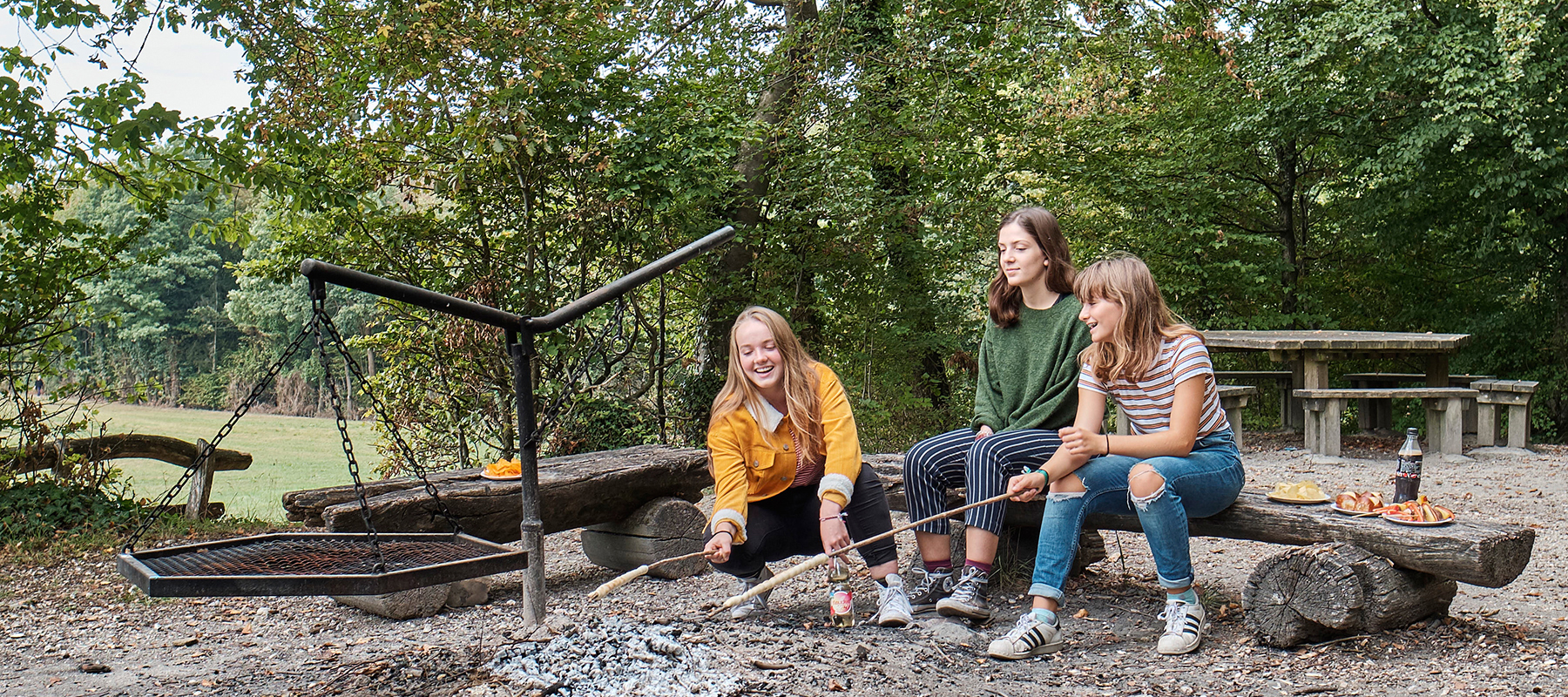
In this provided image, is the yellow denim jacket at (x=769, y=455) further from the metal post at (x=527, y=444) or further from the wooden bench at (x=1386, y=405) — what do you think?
the wooden bench at (x=1386, y=405)

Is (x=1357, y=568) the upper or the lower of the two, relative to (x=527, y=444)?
lower

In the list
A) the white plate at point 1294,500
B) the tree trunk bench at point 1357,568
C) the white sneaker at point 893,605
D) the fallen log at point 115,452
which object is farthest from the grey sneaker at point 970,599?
the fallen log at point 115,452

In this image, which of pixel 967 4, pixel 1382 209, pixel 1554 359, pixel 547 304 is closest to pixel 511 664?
pixel 547 304

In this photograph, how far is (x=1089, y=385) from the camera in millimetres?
3303

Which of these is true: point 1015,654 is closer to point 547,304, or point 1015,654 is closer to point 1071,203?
point 547,304

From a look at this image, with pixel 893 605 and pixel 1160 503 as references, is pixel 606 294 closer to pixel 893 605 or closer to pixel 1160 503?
pixel 893 605

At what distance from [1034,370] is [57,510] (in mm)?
5412

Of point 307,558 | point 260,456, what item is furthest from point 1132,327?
point 260,456

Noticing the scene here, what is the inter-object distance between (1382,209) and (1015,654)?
883cm

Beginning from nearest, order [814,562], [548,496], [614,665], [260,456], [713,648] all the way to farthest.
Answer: [614,665] → [713,648] → [814,562] → [548,496] → [260,456]

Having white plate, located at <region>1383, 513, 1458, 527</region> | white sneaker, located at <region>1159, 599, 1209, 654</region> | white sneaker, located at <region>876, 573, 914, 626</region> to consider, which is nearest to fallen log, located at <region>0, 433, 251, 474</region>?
white sneaker, located at <region>876, 573, 914, 626</region>

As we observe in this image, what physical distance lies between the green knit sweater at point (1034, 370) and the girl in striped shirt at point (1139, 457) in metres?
0.15

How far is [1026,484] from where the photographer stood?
3193 mm

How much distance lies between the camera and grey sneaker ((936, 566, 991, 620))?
338 cm
